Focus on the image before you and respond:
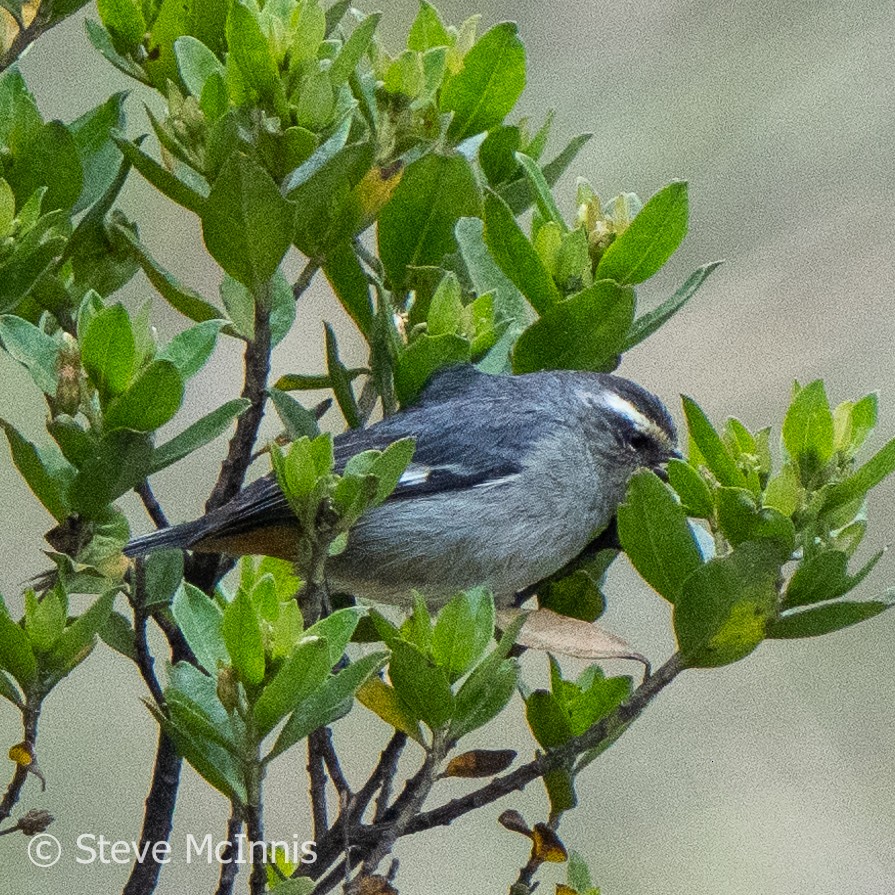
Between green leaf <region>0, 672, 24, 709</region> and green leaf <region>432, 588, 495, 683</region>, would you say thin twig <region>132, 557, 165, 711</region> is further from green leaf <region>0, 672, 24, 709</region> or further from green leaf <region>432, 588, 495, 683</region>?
green leaf <region>432, 588, 495, 683</region>

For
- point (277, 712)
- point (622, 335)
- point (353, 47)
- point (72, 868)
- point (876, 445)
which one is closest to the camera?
point (277, 712)

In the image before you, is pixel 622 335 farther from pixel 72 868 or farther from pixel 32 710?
pixel 72 868

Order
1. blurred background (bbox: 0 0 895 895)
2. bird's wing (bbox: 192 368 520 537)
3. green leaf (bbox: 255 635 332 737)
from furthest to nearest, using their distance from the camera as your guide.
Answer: blurred background (bbox: 0 0 895 895), bird's wing (bbox: 192 368 520 537), green leaf (bbox: 255 635 332 737)

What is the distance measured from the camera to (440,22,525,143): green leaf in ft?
7.57

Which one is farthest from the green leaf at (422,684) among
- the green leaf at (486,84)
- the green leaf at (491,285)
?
the green leaf at (486,84)

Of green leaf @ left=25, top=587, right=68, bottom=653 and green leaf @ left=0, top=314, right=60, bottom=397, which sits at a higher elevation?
green leaf @ left=0, top=314, right=60, bottom=397

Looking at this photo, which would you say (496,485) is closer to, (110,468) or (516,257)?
(516,257)

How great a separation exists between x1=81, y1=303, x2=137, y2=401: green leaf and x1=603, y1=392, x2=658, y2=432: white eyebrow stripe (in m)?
1.72

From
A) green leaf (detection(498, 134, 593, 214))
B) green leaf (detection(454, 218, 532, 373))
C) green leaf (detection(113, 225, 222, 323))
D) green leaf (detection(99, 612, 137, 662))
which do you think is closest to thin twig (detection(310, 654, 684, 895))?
green leaf (detection(99, 612, 137, 662))

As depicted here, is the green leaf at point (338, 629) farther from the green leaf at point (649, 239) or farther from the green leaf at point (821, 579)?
the green leaf at point (649, 239)

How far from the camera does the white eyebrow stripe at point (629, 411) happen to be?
3.37 metres

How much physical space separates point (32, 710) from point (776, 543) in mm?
932

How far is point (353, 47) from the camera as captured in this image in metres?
1.96

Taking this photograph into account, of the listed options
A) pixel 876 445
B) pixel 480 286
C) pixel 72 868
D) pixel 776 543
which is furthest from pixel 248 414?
pixel 876 445
